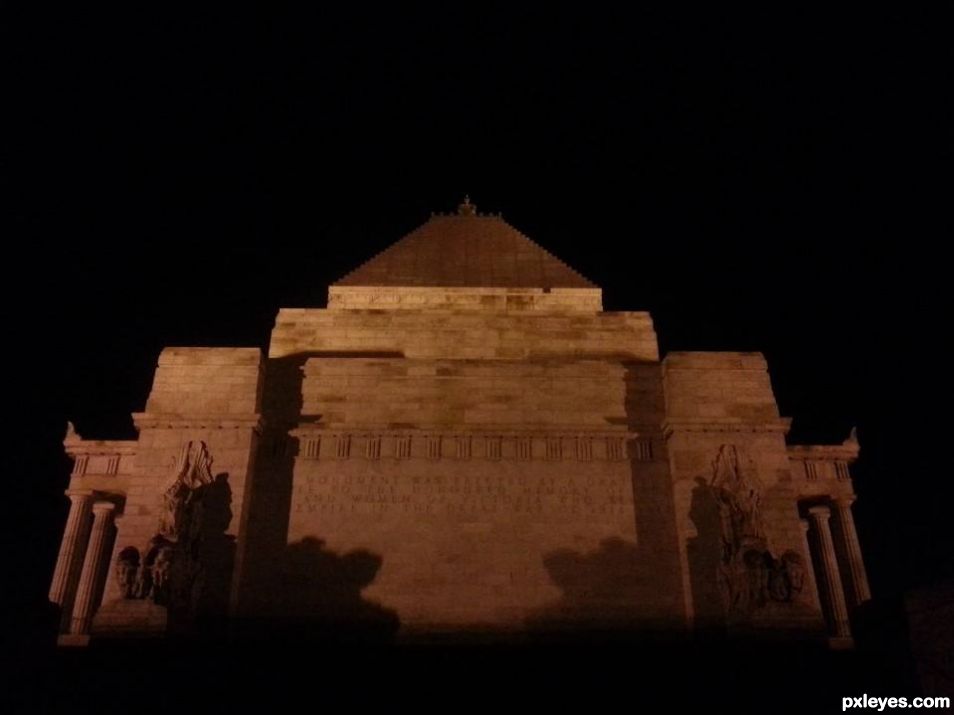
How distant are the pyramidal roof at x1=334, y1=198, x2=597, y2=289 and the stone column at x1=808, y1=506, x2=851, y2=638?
8.17 metres

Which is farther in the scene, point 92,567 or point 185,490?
point 92,567

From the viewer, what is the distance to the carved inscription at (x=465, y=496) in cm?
1836

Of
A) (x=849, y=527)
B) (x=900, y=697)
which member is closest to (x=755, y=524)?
(x=900, y=697)

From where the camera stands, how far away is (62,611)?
20.7 meters

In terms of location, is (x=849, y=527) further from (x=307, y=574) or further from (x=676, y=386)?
(x=307, y=574)

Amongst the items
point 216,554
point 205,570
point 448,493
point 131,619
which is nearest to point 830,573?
point 448,493

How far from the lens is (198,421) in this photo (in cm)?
1875

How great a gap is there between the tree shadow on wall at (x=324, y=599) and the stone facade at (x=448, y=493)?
41 millimetres

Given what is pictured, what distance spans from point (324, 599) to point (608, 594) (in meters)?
5.58

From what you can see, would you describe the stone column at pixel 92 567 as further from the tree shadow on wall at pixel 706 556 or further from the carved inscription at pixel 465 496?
the tree shadow on wall at pixel 706 556

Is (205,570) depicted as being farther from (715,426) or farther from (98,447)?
(715,426)

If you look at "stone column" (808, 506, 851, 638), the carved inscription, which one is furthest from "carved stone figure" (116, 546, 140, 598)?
"stone column" (808, 506, 851, 638)

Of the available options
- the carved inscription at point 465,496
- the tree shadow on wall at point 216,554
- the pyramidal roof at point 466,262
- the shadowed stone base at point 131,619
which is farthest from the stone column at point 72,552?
the pyramidal roof at point 466,262

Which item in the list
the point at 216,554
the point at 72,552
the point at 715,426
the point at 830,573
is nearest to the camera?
the point at 216,554
